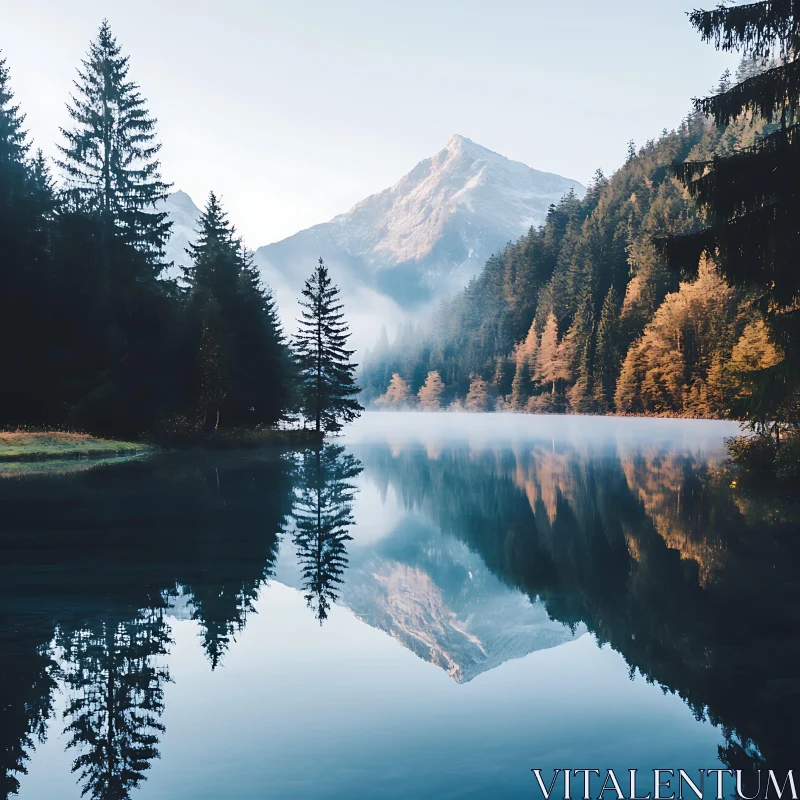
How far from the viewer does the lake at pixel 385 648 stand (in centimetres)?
554

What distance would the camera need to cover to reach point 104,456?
39.7 meters

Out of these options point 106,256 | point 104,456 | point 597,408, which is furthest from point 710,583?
point 597,408

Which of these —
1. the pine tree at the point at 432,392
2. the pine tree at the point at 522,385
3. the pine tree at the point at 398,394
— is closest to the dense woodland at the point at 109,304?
the pine tree at the point at 522,385

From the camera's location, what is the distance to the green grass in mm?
35781

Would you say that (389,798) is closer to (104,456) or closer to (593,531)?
(593,531)

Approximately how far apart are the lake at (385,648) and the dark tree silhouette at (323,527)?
0.36 feet

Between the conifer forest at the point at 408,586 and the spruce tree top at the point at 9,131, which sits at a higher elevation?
the spruce tree top at the point at 9,131

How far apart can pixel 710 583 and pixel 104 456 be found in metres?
33.8

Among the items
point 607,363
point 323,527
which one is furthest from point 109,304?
point 607,363

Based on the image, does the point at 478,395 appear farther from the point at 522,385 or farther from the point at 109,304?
the point at 109,304

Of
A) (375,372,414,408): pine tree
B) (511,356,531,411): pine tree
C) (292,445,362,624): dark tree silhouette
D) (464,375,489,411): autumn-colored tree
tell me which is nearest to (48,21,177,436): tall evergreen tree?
(292,445,362,624): dark tree silhouette

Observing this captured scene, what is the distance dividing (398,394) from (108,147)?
471 ft

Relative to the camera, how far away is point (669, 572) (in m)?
12.1

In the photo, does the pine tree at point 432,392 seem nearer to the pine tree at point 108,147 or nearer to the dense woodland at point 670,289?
the dense woodland at point 670,289
